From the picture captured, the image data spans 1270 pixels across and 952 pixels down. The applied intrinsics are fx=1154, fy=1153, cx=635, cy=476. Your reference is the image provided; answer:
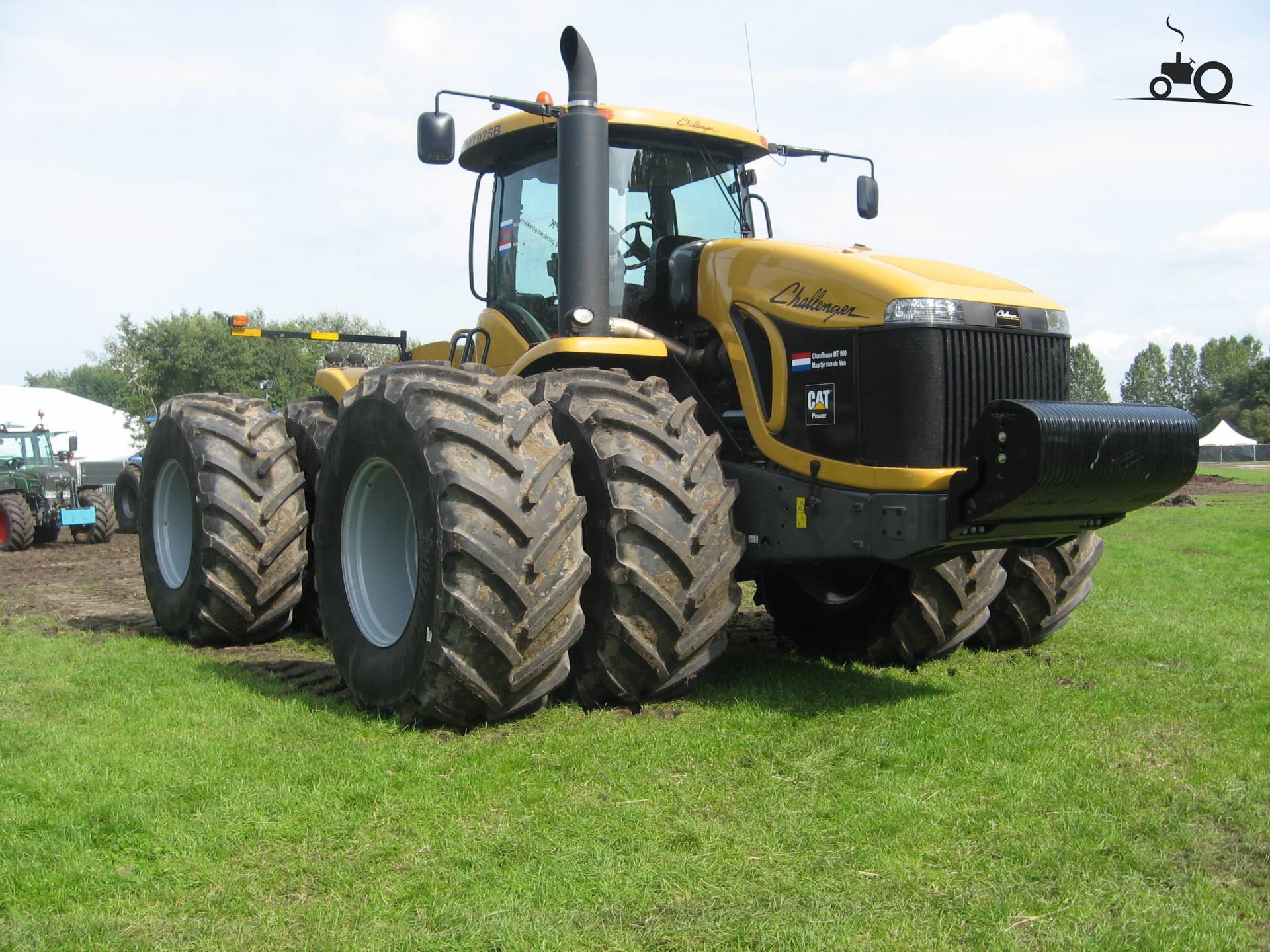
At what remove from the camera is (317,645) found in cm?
777

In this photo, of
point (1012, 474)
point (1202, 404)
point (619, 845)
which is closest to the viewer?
point (619, 845)

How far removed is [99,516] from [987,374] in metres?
17.7

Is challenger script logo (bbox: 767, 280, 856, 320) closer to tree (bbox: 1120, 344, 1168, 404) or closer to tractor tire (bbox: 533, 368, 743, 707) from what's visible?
tractor tire (bbox: 533, 368, 743, 707)

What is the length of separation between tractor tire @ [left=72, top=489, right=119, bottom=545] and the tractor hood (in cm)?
1630

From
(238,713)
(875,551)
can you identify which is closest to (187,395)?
(238,713)

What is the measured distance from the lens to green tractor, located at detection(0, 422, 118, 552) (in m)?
18.4

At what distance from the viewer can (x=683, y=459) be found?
17.5 ft

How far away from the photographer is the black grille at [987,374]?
529 centimetres

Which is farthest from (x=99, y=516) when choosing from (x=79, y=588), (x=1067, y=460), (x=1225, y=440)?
(x=1225, y=440)

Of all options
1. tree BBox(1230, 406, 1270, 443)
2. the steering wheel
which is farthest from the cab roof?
tree BBox(1230, 406, 1270, 443)

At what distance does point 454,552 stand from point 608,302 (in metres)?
2.04

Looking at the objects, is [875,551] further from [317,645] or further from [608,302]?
[317,645]

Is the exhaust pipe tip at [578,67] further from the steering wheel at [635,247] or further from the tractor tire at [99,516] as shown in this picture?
the tractor tire at [99,516]

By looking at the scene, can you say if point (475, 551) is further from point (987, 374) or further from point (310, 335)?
point (310, 335)
